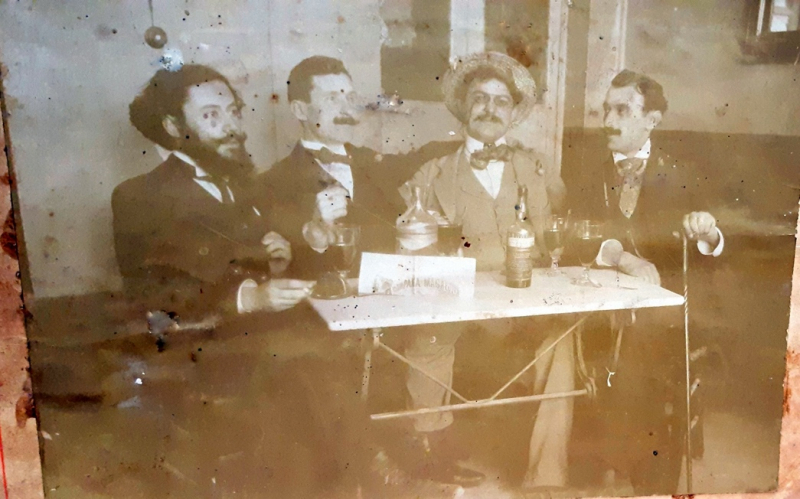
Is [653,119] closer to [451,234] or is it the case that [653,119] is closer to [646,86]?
[646,86]

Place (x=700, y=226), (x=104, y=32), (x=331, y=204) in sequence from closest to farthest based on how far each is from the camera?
(x=104, y=32), (x=331, y=204), (x=700, y=226)

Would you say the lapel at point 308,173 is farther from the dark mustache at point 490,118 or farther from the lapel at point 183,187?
the dark mustache at point 490,118

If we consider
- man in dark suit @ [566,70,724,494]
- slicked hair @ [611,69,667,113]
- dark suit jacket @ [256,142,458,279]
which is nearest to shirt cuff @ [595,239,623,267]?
man in dark suit @ [566,70,724,494]

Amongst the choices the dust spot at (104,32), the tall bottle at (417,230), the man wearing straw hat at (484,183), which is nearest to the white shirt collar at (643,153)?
the man wearing straw hat at (484,183)

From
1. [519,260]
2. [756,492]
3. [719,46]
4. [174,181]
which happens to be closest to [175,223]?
[174,181]

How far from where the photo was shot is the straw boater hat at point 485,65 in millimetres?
1182

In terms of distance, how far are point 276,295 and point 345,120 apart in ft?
1.54

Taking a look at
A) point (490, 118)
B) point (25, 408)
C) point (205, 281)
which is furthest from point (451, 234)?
point (25, 408)

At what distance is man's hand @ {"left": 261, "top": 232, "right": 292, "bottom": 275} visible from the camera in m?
1.21

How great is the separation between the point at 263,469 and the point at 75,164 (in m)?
0.91

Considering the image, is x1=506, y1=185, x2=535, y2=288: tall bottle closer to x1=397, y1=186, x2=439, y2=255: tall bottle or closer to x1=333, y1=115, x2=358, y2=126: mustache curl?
x1=397, y1=186, x2=439, y2=255: tall bottle

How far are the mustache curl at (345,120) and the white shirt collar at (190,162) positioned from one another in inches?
13.4

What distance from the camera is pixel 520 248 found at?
4.10ft

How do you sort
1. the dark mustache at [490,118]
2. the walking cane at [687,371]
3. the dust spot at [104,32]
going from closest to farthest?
the dust spot at [104,32] → the dark mustache at [490,118] → the walking cane at [687,371]
